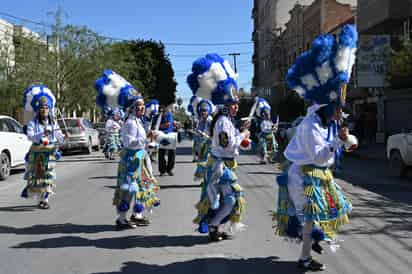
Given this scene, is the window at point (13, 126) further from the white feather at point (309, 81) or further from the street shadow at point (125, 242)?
the white feather at point (309, 81)

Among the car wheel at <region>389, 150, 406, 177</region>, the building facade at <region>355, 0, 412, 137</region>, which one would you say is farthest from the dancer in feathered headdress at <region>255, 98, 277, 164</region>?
the building facade at <region>355, 0, 412, 137</region>

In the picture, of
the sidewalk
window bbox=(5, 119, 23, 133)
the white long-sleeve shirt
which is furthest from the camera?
the sidewalk

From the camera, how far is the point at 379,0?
1108 inches

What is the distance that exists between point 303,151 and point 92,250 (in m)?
2.91

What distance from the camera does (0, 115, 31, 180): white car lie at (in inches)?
525

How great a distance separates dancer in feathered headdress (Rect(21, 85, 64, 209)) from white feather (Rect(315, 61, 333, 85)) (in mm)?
5639

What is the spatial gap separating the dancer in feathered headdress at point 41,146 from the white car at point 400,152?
857 cm

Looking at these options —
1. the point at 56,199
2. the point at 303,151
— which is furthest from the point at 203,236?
the point at 56,199

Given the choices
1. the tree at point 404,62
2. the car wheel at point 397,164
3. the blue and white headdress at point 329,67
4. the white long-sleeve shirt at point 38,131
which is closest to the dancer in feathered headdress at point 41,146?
the white long-sleeve shirt at point 38,131

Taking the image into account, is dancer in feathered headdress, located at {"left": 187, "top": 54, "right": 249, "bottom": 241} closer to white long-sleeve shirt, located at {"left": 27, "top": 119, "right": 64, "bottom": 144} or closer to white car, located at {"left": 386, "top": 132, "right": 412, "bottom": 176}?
white long-sleeve shirt, located at {"left": 27, "top": 119, "right": 64, "bottom": 144}

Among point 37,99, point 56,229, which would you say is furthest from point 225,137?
point 37,99

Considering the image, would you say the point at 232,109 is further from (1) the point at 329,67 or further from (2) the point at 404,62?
(2) the point at 404,62

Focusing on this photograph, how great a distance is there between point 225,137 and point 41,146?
438 cm

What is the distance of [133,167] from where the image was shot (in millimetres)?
7062
